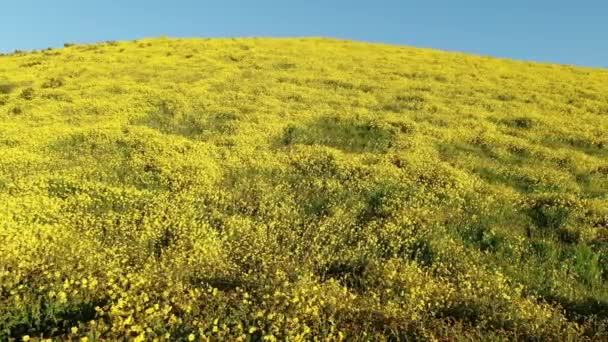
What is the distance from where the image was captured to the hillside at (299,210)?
27.3ft

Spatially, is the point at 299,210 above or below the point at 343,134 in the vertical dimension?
below

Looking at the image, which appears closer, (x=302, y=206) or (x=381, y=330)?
(x=381, y=330)

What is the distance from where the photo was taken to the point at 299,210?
14352 mm

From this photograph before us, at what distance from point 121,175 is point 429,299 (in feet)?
33.6

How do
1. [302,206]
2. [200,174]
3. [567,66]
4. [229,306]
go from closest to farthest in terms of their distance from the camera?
[229,306] → [302,206] → [200,174] → [567,66]

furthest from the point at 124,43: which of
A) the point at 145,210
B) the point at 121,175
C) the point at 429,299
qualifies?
the point at 429,299

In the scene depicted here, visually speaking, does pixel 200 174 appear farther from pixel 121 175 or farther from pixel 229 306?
pixel 229 306

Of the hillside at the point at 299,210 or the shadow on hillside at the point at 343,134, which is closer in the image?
the hillside at the point at 299,210

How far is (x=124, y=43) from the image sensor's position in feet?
149

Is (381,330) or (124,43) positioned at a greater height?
(124,43)

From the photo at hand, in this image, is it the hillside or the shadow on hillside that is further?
the shadow on hillside

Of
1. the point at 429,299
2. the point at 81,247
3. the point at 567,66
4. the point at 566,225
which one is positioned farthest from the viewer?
the point at 567,66

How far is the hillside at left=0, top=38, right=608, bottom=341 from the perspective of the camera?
8.34 metres

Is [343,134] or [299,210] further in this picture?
[343,134]
